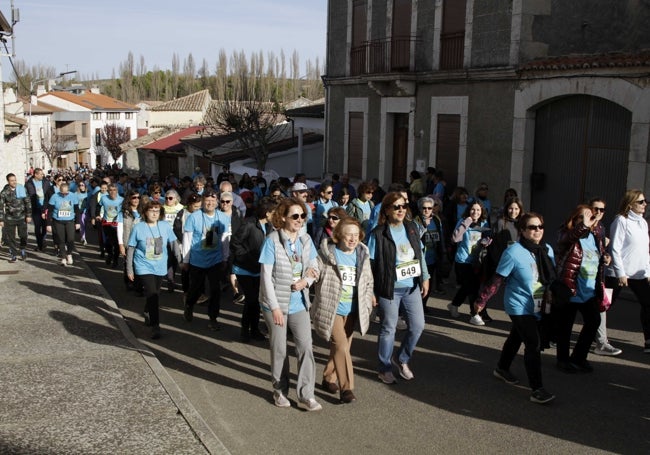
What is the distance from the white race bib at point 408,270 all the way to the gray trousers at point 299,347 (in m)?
0.99

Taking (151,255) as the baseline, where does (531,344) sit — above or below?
below

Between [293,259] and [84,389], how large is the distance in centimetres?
238

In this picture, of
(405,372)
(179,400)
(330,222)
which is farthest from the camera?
(330,222)

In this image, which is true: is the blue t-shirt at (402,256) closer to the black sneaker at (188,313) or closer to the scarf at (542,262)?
the scarf at (542,262)

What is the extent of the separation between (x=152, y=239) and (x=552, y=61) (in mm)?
8908

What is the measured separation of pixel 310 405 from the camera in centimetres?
635

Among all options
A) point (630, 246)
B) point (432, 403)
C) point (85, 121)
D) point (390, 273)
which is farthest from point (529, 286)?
point (85, 121)

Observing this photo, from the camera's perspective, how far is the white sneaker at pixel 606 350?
26.2 ft

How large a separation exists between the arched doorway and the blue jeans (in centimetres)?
744

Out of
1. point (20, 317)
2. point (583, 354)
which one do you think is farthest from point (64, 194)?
point (583, 354)

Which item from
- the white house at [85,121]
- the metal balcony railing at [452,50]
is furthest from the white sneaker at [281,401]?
the white house at [85,121]

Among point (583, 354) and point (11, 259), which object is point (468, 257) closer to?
point (583, 354)

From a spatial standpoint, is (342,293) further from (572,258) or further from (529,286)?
(572,258)

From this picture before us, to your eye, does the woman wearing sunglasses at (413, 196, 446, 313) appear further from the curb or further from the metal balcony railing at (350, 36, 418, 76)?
the metal balcony railing at (350, 36, 418, 76)
